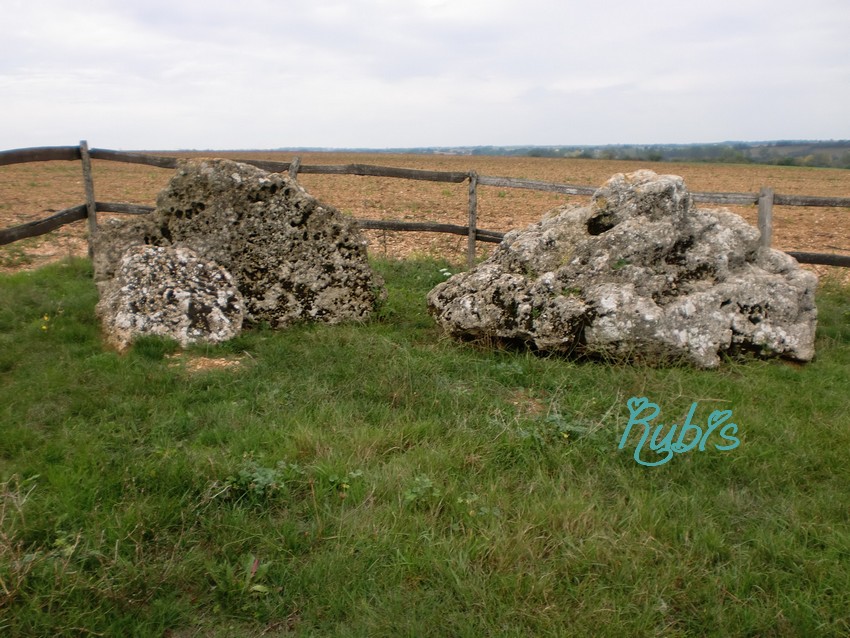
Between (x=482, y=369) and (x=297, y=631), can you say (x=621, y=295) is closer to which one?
(x=482, y=369)

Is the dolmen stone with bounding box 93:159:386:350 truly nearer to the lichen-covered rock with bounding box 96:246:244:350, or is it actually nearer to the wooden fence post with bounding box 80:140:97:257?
the lichen-covered rock with bounding box 96:246:244:350

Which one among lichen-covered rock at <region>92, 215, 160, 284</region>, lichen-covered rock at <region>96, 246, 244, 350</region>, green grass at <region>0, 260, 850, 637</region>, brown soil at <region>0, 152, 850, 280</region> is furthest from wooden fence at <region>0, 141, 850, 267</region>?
green grass at <region>0, 260, 850, 637</region>

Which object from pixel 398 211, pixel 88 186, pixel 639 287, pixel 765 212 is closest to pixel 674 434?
pixel 639 287

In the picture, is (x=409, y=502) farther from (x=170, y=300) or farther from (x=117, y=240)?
(x=117, y=240)

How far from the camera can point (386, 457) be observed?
3.94 metres

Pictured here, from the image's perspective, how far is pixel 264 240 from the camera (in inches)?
260

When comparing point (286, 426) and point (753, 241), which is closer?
point (286, 426)

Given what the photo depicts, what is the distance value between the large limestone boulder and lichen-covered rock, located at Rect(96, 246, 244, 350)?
0.26 metres

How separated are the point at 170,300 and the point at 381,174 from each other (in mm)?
4451

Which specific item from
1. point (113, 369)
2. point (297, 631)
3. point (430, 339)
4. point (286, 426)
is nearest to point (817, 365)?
point (430, 339)

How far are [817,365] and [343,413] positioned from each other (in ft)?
13.4

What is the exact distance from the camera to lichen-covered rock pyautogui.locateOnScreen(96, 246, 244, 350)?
582 centimetres

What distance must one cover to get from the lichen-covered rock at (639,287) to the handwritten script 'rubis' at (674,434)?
3.24 feet

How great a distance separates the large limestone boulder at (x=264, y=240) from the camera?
21.5 ft
